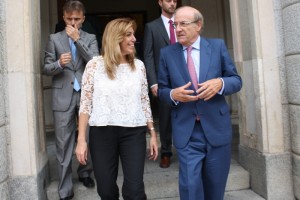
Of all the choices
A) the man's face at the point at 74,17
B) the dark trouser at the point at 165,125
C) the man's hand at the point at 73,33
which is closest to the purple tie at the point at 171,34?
the dark trouser at the point at 165,125

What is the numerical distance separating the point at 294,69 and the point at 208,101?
144cm

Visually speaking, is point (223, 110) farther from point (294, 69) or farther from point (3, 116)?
point (3, 116)

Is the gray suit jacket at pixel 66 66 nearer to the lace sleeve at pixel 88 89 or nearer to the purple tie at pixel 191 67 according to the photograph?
the lace sleeve at pixel 88 89

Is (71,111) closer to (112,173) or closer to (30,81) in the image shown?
(30,81)

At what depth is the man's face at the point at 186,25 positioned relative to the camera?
9.73ft

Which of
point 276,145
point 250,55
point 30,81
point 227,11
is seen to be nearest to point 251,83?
point 250,55

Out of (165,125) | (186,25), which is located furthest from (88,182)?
(186,25)

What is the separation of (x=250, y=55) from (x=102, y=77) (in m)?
2.09

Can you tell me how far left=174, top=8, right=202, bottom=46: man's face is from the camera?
2.97 m

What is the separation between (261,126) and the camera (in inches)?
163

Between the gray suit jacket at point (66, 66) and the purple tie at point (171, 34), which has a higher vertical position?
the purple tie at point (171, 34)

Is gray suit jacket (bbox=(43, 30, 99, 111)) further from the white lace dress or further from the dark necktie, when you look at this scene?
the white lace dress

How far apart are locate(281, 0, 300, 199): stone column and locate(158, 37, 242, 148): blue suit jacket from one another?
116 centimetres

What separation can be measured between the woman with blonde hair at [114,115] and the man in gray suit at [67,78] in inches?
39.2
